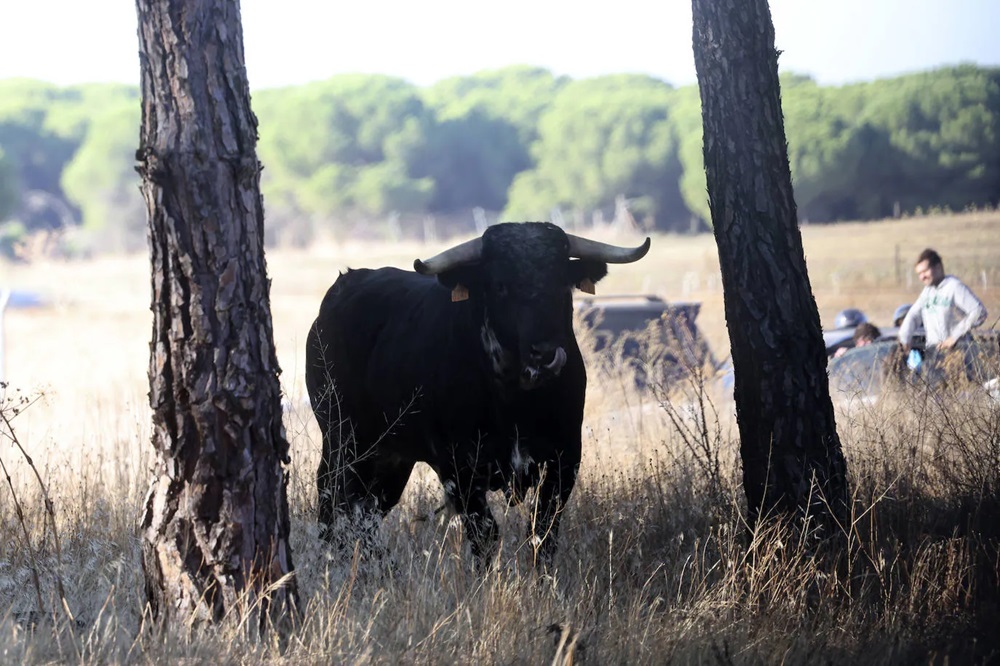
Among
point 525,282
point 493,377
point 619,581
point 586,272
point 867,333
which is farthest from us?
point 867,333

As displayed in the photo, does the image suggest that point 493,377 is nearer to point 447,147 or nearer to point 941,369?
point 941,369

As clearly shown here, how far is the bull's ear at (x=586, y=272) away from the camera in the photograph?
6.40 m

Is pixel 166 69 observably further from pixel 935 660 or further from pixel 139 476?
pixel 935 660

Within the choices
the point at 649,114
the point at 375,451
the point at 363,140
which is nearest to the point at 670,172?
the point at 649,114

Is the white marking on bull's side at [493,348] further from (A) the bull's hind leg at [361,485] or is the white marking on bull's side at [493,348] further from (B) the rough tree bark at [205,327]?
(B) the rough tree bark at [205,327]

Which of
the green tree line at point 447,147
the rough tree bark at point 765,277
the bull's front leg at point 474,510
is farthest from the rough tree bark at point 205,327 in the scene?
the green tree line at point 447,147

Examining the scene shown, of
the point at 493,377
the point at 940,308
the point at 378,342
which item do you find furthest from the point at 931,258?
the point at 493,377

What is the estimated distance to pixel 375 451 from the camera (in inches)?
278

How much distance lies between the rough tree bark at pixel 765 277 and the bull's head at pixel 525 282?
24.4 inches

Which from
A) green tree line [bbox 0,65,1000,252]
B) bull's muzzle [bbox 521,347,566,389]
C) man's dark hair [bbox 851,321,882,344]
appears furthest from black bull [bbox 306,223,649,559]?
green tree line [bbox 0,65,1000,252]

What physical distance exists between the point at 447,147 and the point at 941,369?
270 feet

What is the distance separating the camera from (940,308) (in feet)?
34.1

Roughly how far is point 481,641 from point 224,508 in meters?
1.09

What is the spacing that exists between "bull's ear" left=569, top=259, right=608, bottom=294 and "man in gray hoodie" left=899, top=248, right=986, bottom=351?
4.38m
